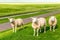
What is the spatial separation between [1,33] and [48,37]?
4.63m

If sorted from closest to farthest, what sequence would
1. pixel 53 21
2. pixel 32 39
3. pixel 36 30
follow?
pixel 32 39
pixel 36 30
pixel 53 21

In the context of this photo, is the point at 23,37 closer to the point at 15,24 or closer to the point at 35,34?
the point at 35,34

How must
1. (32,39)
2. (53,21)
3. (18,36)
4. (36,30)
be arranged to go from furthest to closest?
1. (53,21)
2. (36,30)
3. (18,36)
4. (32,39)

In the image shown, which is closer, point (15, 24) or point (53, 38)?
point (53, 38)

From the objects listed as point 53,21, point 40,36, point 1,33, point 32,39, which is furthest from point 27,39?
point 53,21

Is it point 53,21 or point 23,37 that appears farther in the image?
point 53,21

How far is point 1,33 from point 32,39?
406 centimetres

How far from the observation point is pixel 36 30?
18156mm

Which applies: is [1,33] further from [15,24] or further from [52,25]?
[52,25]

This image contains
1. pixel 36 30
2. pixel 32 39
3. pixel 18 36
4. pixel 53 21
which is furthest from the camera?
pixel 53 21

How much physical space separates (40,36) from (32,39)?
4.37 ft

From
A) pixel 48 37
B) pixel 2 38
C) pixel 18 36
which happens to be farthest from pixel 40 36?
pixel 2 38

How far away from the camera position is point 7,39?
1592cm

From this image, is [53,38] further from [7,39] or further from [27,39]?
[7,39]
